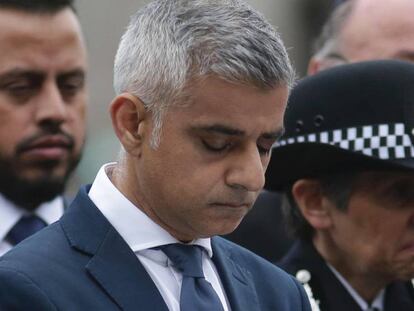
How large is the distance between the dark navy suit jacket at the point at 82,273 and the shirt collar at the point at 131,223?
0.02 metres

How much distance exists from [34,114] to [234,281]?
1.53 m

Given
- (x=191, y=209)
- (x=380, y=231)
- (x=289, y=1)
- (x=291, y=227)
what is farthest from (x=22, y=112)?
(x=289, y=1)

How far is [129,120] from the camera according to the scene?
10.1 feet

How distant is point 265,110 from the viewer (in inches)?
119

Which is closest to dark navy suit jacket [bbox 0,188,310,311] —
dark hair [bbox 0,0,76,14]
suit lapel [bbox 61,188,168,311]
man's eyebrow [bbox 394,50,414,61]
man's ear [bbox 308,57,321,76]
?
suit lapel [bbox 61,188,168,311]

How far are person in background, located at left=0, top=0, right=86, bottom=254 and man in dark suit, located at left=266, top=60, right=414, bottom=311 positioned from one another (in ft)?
2.60

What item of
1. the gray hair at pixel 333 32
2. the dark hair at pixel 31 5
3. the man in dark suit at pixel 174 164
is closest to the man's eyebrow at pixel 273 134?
the man in dark suit at pixel 174 164

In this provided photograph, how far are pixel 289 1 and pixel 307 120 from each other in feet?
37.7

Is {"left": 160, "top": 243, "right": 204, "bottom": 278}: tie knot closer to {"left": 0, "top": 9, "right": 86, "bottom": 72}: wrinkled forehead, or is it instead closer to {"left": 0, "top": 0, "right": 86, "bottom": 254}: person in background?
{"left": 0, "top": 0, "right": 86, "bottom": 254}: person in background

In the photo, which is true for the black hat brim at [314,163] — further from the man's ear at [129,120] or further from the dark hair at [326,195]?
the man's ear at [129,120]

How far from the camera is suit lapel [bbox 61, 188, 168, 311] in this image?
2955mm

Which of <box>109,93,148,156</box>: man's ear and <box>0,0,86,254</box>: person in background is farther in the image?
<box>0,0,86,254</box>: person in background

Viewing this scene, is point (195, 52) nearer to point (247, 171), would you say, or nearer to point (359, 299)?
point (247, 171)

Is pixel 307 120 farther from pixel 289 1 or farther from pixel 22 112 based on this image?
pixel 289 1
